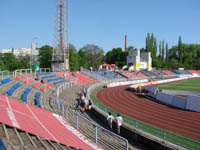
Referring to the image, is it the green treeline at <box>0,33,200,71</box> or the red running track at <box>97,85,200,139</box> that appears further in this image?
the green treeline at <box>0,33,200,71</box>

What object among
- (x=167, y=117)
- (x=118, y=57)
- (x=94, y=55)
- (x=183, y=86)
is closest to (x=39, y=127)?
(x=167, y=117)

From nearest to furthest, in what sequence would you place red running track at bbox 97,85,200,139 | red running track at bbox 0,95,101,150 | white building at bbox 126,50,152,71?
red running track at bbox 0,95,101,150 < red running track at bbox 97,85,200,139 < white building at bbox 126,50,152,71

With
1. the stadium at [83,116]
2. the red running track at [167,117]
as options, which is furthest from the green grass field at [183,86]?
the red running track at [167,117]

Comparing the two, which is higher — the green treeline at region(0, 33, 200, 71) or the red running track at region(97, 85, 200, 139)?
the green treeline at region(0, 33, 200, 71)

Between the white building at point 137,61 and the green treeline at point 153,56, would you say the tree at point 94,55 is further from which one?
the white building at point 137,61

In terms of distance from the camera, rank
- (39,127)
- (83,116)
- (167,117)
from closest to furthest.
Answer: (39,127) → (83,116) → (167,117)

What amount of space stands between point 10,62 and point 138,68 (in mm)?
41833

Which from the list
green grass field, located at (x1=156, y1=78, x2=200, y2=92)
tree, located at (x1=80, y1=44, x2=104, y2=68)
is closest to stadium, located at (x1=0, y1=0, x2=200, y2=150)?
green grass field, located at (x1=156, y1=78, x2=200, y2=92)

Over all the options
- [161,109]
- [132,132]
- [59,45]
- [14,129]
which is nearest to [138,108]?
[161,109]

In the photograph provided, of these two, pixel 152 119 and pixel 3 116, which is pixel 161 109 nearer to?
pixel 152 119

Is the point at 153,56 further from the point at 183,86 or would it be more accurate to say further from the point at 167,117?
the point at 167,117

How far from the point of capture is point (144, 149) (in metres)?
8.82

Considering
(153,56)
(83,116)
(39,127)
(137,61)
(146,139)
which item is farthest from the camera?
(153,56)

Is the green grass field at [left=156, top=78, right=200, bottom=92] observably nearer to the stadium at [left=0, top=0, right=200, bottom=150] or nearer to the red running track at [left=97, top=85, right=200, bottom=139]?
the stadium at [left=0, top=0, right=200, bottom=150]
